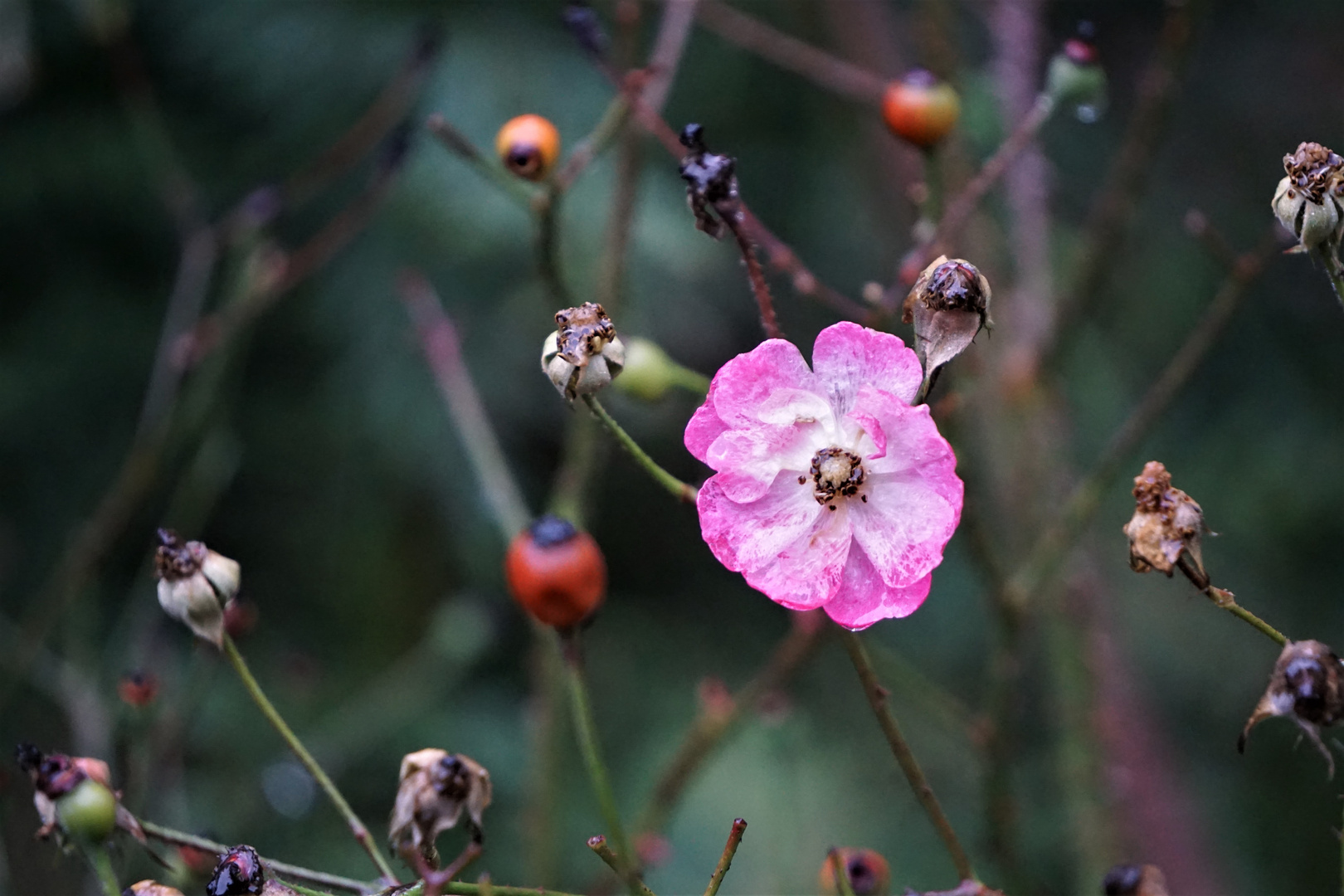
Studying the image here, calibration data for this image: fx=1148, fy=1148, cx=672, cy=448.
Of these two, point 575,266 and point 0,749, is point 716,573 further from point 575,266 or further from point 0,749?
point 0,749

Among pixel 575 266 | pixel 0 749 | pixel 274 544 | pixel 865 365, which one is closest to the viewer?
pixel 865 365

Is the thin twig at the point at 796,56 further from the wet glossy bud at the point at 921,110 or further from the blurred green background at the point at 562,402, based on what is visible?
the blurred green background at the point at 562,402

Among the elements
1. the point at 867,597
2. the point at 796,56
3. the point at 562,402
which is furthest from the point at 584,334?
the point at 562,402

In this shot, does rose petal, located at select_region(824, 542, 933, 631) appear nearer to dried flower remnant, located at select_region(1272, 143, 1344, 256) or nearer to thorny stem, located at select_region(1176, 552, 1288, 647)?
thorny stem, located at select_region(1176, 552, 1288, 647)

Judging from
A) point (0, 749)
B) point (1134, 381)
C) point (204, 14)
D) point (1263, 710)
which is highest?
point (204, 14)

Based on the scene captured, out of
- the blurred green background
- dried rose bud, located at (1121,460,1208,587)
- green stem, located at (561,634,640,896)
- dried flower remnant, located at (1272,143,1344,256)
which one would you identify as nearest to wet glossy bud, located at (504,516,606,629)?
green stem, located at (561,634,640,896)

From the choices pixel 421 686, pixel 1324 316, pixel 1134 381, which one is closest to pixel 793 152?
pixel 1134 381

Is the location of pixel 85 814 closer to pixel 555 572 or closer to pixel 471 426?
pixel 555 572
